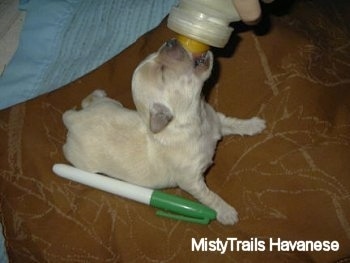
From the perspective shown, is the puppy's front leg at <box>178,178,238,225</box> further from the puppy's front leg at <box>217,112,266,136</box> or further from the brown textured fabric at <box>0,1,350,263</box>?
the puppy's front leg at <box>217,112,266,136</box>

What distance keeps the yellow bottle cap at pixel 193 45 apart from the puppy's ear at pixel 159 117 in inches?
11.6

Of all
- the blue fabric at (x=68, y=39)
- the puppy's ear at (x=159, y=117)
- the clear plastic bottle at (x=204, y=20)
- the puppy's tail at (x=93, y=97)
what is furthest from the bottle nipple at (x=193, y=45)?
the blue fabric at (x=68, y=39)

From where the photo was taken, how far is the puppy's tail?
2402mm

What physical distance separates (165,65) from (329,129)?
1.02 m

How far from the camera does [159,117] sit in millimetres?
1881

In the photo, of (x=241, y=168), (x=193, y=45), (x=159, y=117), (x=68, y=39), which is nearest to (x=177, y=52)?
(x=193, y=45)

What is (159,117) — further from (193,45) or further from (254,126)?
(254,126)

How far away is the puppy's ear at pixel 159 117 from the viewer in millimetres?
1872

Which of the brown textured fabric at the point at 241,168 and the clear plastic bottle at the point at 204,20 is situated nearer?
the clear plastic bottle at the point at 204,20

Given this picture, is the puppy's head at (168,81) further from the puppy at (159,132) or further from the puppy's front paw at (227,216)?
the puppy's front paw at (227,216)

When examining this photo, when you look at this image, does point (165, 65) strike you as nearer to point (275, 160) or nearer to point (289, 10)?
point (275, 160)

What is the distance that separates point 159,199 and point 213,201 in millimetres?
294

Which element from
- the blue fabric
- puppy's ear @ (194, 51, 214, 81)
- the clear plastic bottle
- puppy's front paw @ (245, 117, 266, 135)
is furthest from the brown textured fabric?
the clear plastic bottle

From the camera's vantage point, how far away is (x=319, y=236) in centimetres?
207
